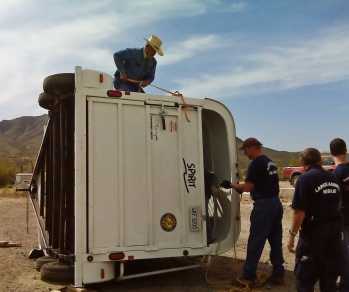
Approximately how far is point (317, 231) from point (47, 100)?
4373 mm

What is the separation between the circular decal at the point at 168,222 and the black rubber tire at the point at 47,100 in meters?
2.32

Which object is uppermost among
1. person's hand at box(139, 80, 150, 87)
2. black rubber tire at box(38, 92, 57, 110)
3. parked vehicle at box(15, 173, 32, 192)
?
person's hand at box(139, 80, 150, 87)

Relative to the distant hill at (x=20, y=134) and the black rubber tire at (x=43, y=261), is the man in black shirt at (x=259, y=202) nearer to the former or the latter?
the black rubber tire at (x=43, y=261)

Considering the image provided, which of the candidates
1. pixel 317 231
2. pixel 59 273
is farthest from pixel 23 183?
pixel 317 231

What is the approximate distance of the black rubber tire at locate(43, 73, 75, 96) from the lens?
720 centimetres

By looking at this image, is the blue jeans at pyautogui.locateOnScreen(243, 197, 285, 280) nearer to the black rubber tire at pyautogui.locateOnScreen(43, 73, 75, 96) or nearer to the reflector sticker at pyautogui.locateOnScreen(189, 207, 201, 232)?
the reflector sticker at pyautogui.locateOnScreen(189, 207, 201, 232)

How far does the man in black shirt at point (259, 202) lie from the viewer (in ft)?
23.5

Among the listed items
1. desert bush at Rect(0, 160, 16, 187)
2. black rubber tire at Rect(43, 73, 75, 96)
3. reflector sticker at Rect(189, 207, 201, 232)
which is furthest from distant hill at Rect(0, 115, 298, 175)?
black rubber tire at Rect(43, 73, 75, 96)

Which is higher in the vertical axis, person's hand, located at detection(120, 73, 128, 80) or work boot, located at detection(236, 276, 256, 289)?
person's hand, located at detection(120, 73, 128, 80)

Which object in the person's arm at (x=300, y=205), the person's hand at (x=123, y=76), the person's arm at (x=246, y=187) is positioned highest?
the person's hand at (x=123, y=76)

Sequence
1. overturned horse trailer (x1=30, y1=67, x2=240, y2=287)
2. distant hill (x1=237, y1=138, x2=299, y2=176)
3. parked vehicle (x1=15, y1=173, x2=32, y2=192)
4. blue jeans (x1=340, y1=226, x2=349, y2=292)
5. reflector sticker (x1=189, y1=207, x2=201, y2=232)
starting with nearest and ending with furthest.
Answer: blue jeans (x1=340, y1=226, x2=349, y2=292) < overturned horse trailer (x1=30, y1=67, x2=240, y2=287) < reflector sticker (x1=189, y1=207, x2=201, y2=232) < parked vehicle (x1=15, y1=173, x2=32, y2=192) < distant hill (x1=237, y1=138, x2=299, y2=176)

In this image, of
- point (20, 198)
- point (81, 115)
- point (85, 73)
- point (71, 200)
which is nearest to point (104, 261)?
point (71, 200)

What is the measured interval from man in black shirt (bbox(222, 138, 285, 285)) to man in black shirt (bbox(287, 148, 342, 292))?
1.63m

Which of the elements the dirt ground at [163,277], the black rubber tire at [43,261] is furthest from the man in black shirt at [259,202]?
the black rubber tire at [43,261]
